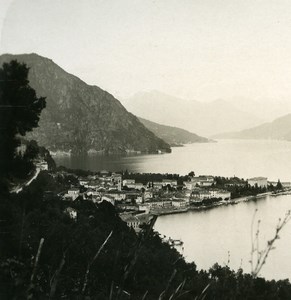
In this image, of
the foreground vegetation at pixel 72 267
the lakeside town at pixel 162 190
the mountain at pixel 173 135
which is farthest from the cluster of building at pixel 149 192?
the mountain at pixel 173 135

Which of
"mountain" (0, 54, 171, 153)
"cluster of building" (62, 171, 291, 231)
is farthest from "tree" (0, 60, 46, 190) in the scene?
"mountain" (0, 54, 171, 153)

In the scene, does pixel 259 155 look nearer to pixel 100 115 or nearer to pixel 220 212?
pixel 220 212

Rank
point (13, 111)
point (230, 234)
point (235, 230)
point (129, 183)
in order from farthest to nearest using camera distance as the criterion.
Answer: point (129, 183) < point (235, 230) < point (230, 234) < point (13, 111)

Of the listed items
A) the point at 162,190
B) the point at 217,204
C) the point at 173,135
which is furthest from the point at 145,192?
the point at 173,135

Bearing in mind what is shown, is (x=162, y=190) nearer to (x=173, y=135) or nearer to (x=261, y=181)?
(x=261, y=181)

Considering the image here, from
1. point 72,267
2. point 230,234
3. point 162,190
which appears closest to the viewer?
point 72,267

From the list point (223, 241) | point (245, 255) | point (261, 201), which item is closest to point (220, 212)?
point (261, 201)

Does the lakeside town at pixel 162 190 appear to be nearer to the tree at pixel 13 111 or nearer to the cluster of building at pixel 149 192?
the cluster of building at pixel 149 192

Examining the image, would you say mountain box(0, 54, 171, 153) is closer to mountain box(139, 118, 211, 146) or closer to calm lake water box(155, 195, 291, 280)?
mountain box(139, 118, 211, 146)
